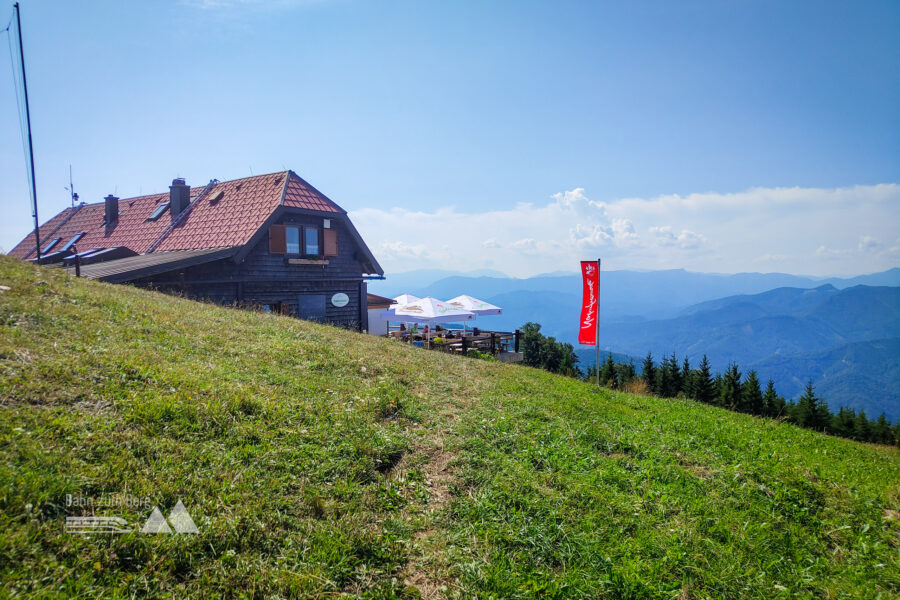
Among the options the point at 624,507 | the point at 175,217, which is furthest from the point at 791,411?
the point at 175,217

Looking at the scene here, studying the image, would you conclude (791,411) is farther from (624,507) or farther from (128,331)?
(128,331)

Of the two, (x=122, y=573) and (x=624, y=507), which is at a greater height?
(x=122, y=573)

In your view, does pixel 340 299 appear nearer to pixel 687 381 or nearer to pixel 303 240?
pixel 303 240

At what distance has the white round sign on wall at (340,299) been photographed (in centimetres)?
1964

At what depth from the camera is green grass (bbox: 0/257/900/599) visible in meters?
2.96

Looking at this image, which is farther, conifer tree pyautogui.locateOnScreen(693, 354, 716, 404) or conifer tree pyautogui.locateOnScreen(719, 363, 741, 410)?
conifer tree pyautogui.locateOnScreen(693, 354, 716, 404)

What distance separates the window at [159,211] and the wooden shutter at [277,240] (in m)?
8.49

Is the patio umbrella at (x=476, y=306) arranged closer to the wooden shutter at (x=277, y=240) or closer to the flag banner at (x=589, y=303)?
the wooden shutter at (x=277, y=240)

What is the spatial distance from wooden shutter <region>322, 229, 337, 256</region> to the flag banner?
11.4 m

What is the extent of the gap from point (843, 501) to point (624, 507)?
2.99 m

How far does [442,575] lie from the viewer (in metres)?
3.30

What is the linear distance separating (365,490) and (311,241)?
52.5 ft

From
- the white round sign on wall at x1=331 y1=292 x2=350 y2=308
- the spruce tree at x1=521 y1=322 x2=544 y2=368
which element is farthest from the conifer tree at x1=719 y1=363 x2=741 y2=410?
the white round sign on wall at x1=331 y1=292 x2=350 y2=308

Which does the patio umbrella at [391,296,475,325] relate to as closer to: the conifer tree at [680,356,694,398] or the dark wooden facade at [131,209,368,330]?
the dark wooden facade at [131,209,368,330]
